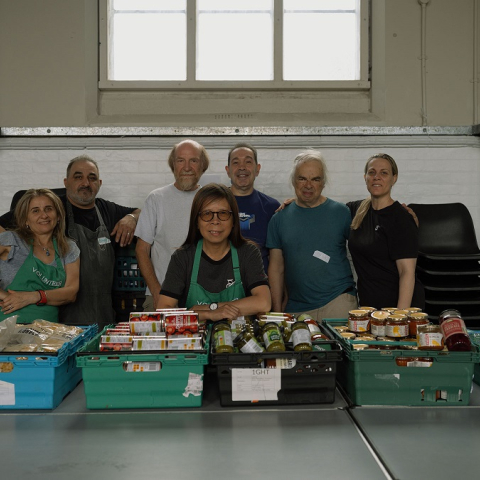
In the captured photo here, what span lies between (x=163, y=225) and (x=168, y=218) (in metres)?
0.05

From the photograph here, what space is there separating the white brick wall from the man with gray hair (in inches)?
67.0

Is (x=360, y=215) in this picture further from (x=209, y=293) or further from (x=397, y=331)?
(x=397, y=331)

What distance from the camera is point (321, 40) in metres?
5.34

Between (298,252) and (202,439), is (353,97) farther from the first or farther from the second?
(202,439)

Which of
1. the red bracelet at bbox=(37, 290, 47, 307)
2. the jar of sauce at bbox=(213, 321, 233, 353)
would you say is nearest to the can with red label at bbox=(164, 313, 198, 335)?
the jar of sauce at bbox=(213, 321, 233, 353)

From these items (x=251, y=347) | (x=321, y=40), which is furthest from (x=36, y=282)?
(x=321, y=40)

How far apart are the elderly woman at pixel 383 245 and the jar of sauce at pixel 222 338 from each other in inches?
51.2

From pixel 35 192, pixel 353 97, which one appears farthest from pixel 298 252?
pixel 353 97

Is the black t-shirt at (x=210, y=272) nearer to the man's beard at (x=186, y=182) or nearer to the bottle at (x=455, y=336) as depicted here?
the bottle at (x=455, y=336)

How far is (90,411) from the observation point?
1949 mm

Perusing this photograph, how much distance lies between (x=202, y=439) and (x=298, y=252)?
1811 millimetres

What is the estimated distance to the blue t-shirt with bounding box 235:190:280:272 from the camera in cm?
368

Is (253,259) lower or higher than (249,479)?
higher

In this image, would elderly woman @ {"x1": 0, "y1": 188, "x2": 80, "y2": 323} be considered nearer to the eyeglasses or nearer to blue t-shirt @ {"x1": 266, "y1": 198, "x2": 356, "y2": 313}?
the eyeglasses
